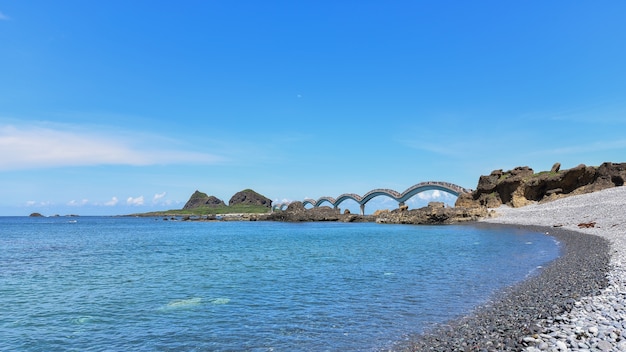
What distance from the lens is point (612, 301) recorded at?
12.2 m

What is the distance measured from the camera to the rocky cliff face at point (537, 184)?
73062mm

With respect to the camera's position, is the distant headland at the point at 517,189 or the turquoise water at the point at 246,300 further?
the distant headland at the point at 517,189

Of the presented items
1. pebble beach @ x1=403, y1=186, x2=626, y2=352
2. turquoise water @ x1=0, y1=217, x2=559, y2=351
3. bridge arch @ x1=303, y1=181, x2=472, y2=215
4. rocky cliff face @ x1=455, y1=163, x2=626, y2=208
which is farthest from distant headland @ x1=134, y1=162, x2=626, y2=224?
pebble beach @ x1=403, y1=186, x2=626, y2=352

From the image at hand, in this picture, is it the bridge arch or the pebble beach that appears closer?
the pebble beach

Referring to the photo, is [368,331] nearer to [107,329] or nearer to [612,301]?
[612,301]

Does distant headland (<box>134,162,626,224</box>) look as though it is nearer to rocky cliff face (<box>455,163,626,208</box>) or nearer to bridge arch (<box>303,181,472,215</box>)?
rocky cliff face (<box>455,163,626,208</box>)

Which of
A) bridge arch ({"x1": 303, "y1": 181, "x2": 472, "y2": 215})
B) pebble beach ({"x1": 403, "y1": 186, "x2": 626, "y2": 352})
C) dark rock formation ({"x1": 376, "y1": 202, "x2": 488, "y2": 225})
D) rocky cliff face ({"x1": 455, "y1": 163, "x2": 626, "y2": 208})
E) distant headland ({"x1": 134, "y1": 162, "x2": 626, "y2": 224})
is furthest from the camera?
bridge arch ({"x1": 303, "y1": 181, "x2": 472, "y2": 215})

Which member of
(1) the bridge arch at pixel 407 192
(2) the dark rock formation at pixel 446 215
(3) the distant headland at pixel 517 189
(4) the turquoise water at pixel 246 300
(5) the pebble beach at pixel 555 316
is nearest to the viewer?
(5) the pebble beach at pixel 555 316

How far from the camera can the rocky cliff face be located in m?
73.1

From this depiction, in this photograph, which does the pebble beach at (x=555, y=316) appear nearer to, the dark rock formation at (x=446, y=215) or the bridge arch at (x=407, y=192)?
the dark rock formation at (x=446, y=215)

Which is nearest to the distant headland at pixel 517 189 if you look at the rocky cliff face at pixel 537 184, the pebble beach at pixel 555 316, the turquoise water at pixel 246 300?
the rocky cliff face at pixel 537 184

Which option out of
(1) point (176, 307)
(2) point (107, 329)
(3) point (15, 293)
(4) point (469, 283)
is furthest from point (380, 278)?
(3) point (15, 293)

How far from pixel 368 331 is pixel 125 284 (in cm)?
1570

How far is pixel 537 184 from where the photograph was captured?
276ft
